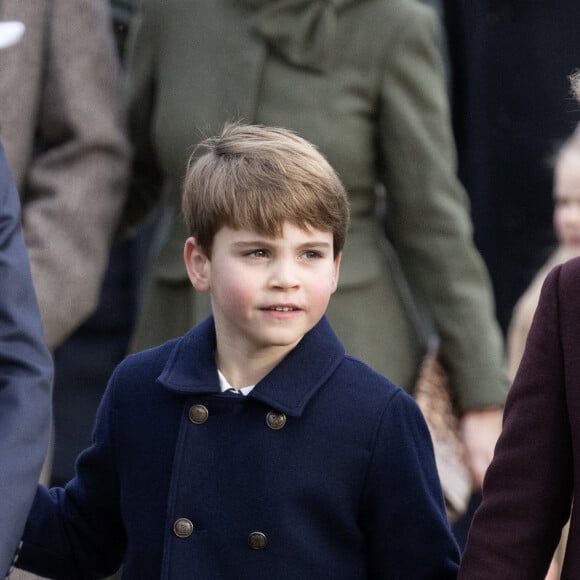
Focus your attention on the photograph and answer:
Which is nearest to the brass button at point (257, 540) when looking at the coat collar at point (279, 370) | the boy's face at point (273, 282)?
the coat collar at point (279, 370)

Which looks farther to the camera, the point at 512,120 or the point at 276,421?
the point at 512,120

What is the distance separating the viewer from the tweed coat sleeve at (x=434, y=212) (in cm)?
440

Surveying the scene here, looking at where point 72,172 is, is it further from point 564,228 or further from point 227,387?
point 564,228

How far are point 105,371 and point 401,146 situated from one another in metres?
2.27

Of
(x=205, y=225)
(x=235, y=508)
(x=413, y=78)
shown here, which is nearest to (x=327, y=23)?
(x=413, y=78)

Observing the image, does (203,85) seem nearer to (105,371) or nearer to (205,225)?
(205,225)

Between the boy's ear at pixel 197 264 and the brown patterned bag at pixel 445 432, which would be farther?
the brown patterned bag at pixel 445 432

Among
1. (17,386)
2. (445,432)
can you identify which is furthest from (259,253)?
(445,432)

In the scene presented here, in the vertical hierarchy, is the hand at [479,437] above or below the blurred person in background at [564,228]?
below

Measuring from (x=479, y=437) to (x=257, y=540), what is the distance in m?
1.18

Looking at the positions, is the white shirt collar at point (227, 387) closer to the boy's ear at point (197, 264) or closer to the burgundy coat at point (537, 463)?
the boy's ear at point (197, 264)

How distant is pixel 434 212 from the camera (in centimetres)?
446

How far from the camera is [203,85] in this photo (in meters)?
4.51

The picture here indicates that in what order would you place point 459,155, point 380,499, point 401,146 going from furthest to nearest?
1. point 459,155
2. point 401,146
3. point 380,499
